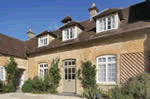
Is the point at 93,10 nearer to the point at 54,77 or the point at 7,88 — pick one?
the point at 54,77

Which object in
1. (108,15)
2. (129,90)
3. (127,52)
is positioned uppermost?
(108,15)

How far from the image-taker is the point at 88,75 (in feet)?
27.5

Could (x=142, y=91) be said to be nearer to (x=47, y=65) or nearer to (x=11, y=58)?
(x=47, y=65)

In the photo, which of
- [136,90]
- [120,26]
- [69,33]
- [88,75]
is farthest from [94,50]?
[136,90]

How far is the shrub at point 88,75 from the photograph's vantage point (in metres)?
8.23

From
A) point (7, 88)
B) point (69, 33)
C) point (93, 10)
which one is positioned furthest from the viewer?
point (93, 10)

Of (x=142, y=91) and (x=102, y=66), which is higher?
(x=102, y=66)

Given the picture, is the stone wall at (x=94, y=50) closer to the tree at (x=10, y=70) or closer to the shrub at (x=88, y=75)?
the shrub at (x=88, y=75)

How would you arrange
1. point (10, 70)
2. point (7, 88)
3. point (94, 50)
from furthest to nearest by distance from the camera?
1. point (10, 70)
2. point (7, 88)
3. point (94, 50)

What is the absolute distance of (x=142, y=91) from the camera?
18.2ft

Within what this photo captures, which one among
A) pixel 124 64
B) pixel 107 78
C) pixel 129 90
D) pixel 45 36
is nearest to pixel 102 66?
pixel 107 78

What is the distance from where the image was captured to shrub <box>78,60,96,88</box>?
8.23 metres

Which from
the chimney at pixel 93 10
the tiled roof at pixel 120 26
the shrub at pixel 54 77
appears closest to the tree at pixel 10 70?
the tiled roof at pixel 120 26

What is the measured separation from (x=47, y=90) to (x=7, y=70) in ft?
13.3
